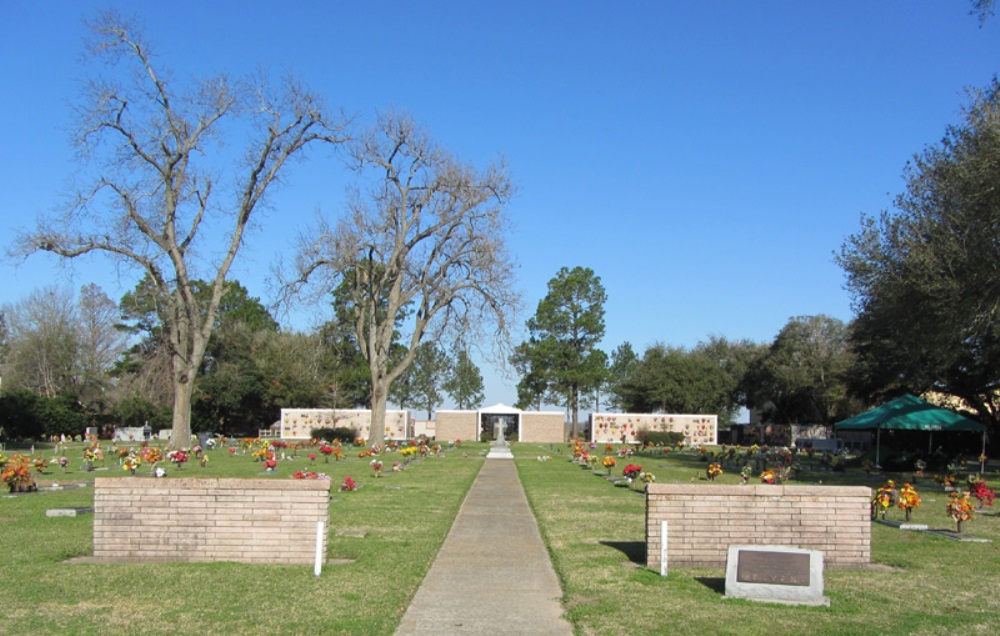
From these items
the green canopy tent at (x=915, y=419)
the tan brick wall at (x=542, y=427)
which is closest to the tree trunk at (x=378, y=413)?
the green canopy tent at (x=915, y=419)

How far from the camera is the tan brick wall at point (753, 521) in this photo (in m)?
10.0

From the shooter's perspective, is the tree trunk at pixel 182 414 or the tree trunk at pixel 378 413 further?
the tree trunk at pixel 378 413

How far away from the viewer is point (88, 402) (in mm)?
65000

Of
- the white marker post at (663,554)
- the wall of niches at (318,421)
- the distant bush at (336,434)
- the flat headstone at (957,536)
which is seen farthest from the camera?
the wall of niches at (318,421)

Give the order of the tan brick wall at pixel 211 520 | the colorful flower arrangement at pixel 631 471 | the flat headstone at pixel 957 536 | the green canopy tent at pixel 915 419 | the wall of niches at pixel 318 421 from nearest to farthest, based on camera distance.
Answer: the tan brick wall at pixel 211 520 → the flat headstone at pixel 957 536 → the colorful flower arrangement at pixel 631 471 → the green canopy tent at pixel 915 419 → the wall of niches at pixel 318 421

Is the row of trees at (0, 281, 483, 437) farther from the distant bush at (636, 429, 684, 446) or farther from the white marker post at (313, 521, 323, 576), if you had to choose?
the white marker post at (313, 521, 323, 576)

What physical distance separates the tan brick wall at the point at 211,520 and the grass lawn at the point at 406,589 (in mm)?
252

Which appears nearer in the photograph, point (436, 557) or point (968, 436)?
point (436, 557)

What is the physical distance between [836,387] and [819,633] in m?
66.8

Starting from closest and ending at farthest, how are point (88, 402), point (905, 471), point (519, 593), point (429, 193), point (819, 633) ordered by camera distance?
point (819, 633)
point (519, 593)
point (905, 471)
point (429, 193)
point (88, 402)

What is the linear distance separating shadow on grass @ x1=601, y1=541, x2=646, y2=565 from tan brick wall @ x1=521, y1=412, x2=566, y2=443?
2186 inches

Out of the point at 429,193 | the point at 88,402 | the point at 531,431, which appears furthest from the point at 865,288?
the point at 88,402

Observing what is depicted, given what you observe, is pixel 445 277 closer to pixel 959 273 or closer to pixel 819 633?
pixel 959 273

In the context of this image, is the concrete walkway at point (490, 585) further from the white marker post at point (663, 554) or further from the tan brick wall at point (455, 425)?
the tan brick wall at point (455, 425)
